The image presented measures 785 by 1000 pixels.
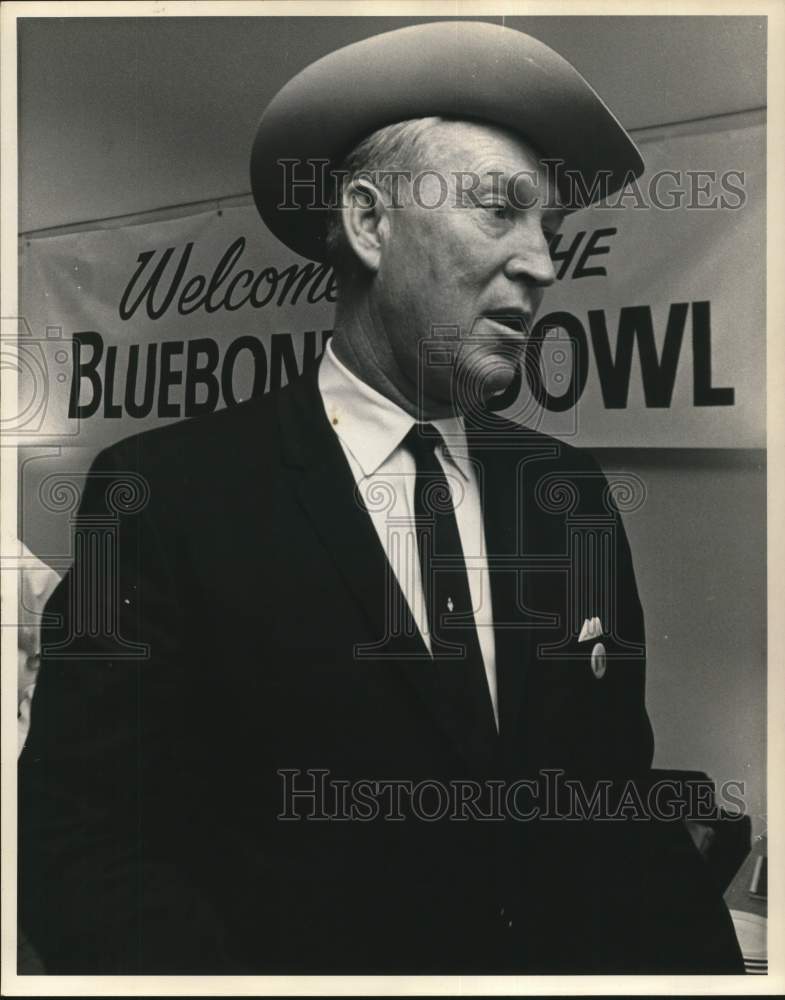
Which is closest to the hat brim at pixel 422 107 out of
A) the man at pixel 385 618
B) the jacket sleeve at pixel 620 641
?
the man at pixel 385 618

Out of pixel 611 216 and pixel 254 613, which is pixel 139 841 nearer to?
pixel 254 613

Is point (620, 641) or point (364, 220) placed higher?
point (364, 220)

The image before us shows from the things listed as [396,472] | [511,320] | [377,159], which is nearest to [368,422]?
[396,472]

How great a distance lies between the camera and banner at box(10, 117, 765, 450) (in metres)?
3.22

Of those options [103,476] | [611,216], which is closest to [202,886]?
[103,476]

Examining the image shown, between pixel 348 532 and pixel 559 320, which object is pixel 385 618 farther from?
pixel 559 320

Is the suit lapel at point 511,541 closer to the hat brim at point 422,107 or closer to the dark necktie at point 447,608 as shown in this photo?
the dark necktie at point 447,608

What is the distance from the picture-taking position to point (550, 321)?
322cm

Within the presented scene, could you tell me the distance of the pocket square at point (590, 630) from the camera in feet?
10.6

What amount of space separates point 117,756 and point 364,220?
157 cm

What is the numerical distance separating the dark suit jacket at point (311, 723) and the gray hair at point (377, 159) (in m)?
0.35

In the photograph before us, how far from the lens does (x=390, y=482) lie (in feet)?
10.6

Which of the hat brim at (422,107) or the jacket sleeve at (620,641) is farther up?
the hat brim at (422,107)

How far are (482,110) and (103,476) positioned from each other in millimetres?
1395
